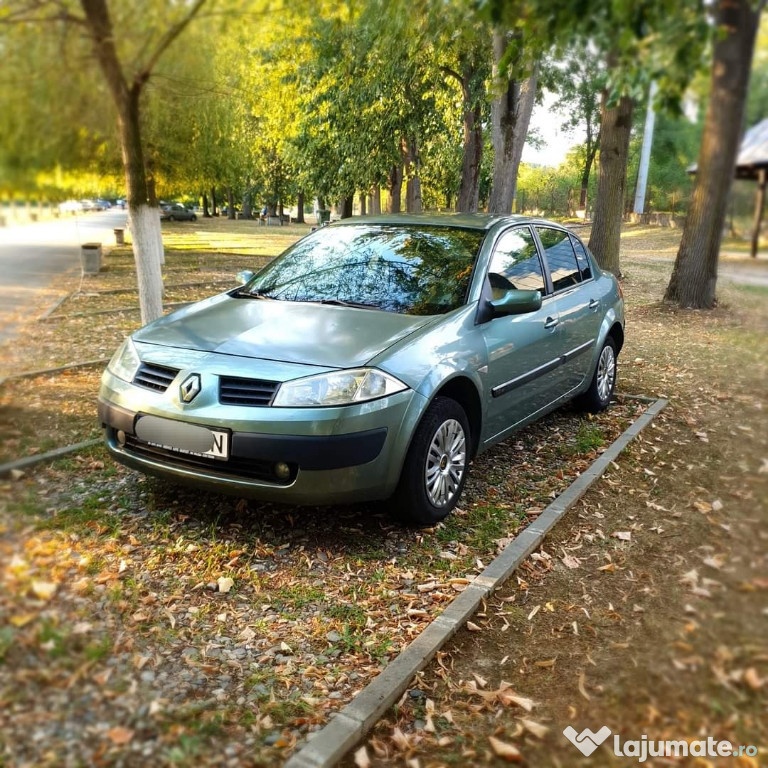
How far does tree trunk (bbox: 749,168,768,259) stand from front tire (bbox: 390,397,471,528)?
2.51 meters

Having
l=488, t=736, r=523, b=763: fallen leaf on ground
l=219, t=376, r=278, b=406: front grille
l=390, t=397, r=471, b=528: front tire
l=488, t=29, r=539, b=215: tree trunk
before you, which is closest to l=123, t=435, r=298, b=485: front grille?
Result: l=219, t=376, r=278, b=406: front grille

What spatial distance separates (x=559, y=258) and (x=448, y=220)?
45.4 inches

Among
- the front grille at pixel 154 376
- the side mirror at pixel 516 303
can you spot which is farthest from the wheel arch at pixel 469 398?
the front grille at pixel 154 376

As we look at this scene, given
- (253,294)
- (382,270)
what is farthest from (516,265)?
(253,294)

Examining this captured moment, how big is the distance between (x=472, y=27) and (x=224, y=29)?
118cm

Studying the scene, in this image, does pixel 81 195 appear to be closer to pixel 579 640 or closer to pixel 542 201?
pixel 579 640

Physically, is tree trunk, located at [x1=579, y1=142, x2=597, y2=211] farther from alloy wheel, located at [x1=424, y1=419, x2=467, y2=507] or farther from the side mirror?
alloy wheel, located at [x1=424, y1=419, x2=467, y2=507]

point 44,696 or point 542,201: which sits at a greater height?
point 542,201

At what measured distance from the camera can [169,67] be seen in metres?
1.74

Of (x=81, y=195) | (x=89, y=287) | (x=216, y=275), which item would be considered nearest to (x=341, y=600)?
(x=81, y=195)

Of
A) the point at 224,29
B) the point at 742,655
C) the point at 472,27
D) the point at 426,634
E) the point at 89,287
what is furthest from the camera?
the point at 89,287

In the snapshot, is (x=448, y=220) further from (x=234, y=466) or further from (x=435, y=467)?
(x=234, y=466)

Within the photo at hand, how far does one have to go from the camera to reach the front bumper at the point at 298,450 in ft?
11.7

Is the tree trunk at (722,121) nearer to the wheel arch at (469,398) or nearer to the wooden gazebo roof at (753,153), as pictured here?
the wooden gazebo roof at (753,153)
